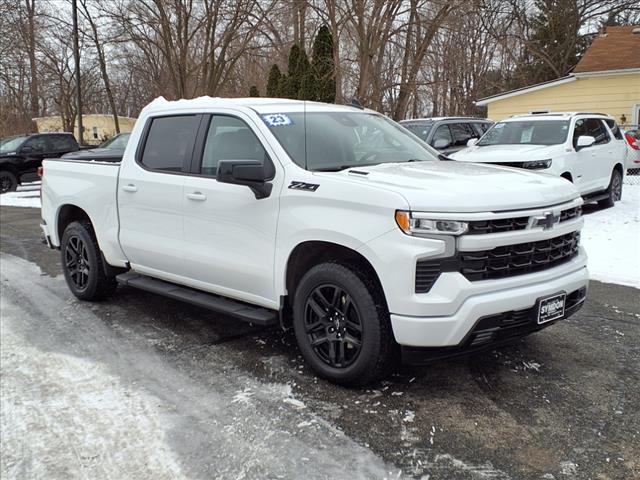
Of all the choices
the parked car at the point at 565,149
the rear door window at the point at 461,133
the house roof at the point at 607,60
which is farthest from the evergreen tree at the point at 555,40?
the parked car at the point at 565,149

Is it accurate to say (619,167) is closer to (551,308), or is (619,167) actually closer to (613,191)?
(613,191)

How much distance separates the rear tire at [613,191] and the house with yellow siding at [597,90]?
29.4ft

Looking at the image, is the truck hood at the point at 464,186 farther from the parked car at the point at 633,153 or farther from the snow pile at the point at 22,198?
the snow pile at the point at 22,198

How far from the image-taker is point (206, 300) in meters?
4.71

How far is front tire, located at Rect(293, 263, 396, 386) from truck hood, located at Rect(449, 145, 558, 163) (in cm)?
603

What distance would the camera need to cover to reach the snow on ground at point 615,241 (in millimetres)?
7098

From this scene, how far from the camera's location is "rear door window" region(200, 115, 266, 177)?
4.42 meters

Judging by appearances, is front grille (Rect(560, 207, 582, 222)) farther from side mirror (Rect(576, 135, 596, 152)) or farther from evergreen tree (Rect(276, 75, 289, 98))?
evergreen tree (Rect(276, 75, 289, 98))

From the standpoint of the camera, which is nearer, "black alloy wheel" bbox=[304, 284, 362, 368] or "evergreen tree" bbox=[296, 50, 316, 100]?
"black alloy wheel" bbox=[304, 284, 362, 368]

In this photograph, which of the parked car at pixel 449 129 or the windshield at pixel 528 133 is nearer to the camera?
the windshield at pixel 528 133

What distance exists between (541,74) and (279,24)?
15090mm

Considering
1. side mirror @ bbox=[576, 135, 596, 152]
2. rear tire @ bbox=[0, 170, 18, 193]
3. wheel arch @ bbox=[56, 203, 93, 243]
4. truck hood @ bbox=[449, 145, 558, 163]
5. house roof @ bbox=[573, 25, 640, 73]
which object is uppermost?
house roof @ bbox=[573, 25, 640, 73]

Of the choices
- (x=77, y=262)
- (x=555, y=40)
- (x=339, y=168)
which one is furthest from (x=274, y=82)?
(x=339, y=168)

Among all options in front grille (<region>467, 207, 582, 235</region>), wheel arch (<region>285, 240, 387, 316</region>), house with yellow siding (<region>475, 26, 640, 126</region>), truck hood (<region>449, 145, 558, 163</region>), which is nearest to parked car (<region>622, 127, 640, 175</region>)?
house with yellow siding (<region>475, 26, 640, 126</region>)
